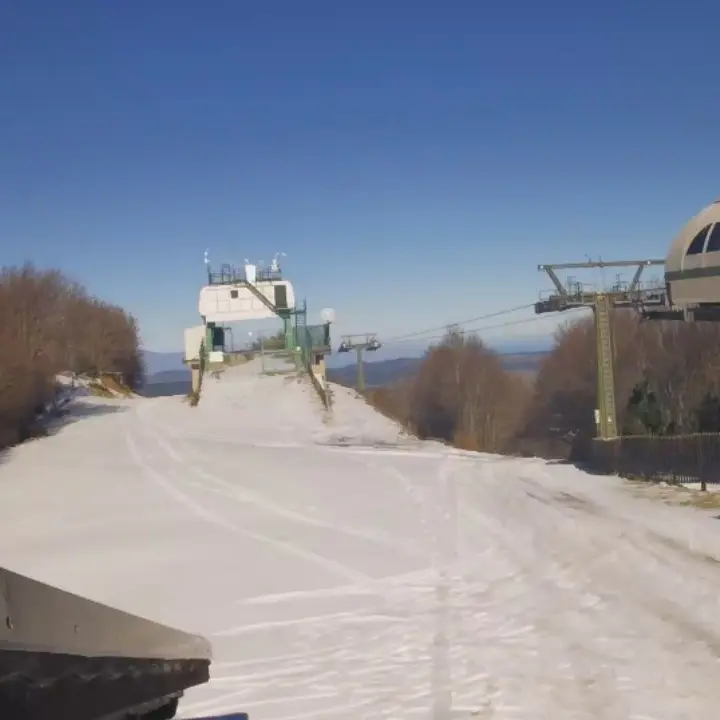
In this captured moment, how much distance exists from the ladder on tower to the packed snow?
8692 mm

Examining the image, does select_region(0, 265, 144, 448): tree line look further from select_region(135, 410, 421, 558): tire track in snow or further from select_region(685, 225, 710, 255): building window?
select_region(685, 225, 710, 255): building window

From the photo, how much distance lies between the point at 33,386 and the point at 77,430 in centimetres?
197

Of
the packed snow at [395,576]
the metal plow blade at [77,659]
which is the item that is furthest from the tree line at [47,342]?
the metal plow blade at [77,659]

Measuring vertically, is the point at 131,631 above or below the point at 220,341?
below

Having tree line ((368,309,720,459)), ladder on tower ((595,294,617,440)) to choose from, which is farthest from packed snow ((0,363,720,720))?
tree line ((368,309,720,459))

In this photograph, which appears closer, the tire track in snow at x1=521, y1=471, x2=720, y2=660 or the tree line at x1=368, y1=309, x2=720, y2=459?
the tire track in snow at x1=521, y1=471, x2=720, y2=660

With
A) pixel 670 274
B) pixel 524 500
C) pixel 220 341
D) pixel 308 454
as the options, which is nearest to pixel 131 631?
pixel 524 500

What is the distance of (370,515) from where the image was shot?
13.1 m

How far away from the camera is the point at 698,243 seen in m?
20.9

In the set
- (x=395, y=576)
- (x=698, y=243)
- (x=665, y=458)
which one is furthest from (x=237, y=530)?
(x=698, y=243)

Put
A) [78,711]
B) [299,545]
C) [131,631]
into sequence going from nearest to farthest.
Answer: [78,711], [131,631], [299,545]

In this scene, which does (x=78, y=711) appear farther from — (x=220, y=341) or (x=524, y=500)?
(x=220, y=341)

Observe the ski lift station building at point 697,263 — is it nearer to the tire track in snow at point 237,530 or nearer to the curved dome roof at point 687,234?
the curved dome roof at point 687,234

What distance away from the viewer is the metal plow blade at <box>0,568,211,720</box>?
179 cm
